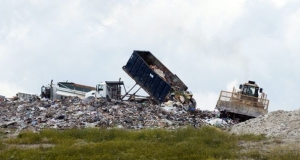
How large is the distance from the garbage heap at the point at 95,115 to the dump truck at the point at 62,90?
2.78 metres

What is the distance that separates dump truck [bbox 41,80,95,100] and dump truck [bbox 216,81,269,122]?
23.1ft

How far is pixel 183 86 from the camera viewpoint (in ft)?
75.5

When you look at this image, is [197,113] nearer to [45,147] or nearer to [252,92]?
[252,92]

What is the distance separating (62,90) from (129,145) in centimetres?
1402

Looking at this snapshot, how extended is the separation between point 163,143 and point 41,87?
1500 cm

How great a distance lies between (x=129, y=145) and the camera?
11562 mm

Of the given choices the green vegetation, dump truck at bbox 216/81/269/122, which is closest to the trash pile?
the green vegetation

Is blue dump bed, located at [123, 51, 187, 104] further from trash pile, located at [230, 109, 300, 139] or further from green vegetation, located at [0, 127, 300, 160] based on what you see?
green vegetation, located at [0, 127, 300, 160]

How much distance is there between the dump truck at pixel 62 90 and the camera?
81.0ft

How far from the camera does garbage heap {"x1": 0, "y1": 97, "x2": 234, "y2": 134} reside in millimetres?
17016

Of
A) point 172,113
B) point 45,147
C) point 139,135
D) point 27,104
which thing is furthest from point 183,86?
point 45,147

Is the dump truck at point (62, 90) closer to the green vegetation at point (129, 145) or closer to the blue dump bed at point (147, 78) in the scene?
the blue dump bed at point (147, 78)

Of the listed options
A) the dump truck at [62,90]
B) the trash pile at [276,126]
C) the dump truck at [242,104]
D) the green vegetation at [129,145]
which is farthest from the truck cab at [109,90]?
the green vegetation at [129,145]

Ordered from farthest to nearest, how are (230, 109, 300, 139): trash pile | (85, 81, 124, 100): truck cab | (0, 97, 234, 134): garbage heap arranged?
1. (85, 81, 124, 100): truck cab
2. (0, 97, 234, 134): garbage heap
3. (230, 109, 300, 139): trash pile
